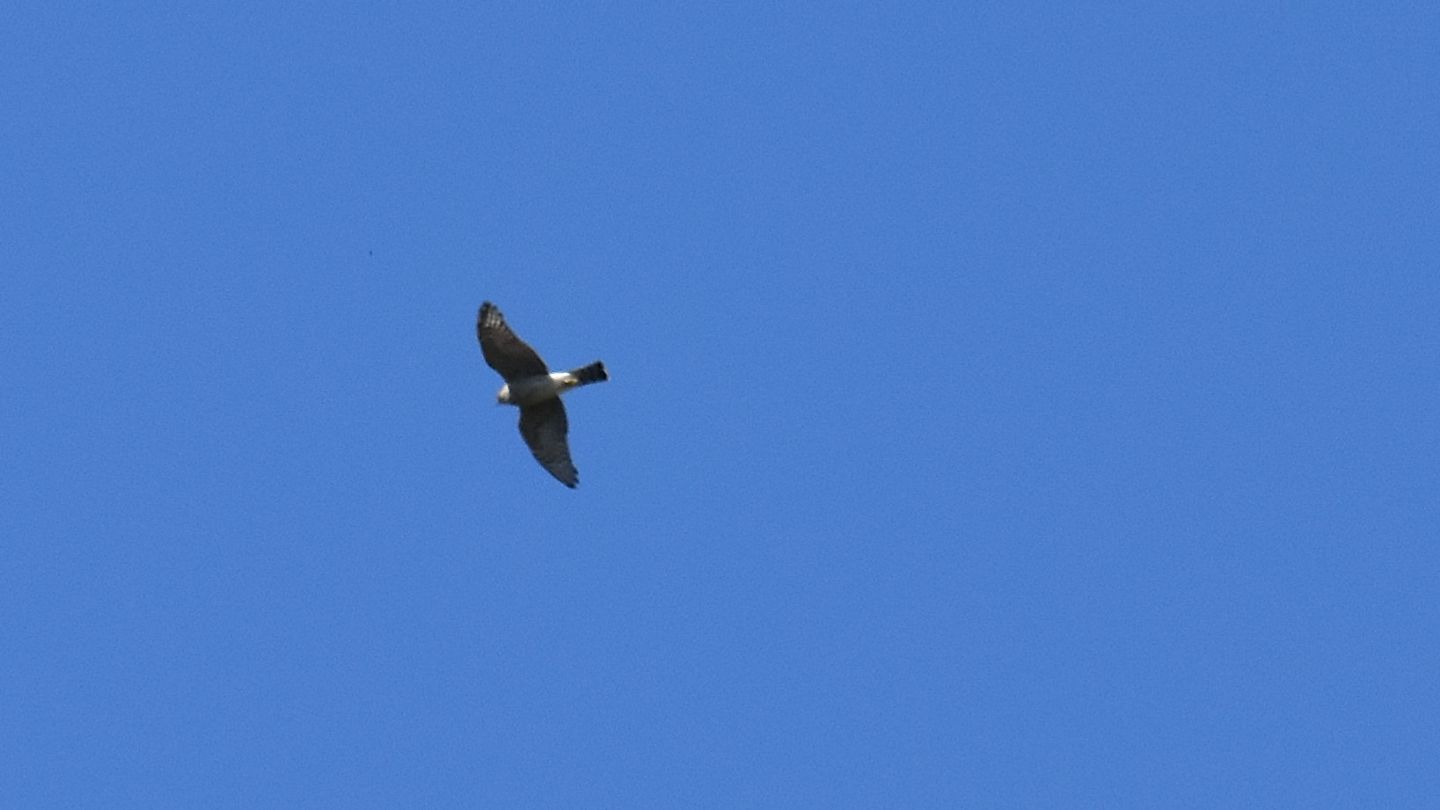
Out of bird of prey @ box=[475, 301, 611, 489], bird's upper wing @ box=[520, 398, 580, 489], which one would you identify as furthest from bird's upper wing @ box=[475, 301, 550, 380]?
bird's upper wing @ box=[520, 398, 580, 489]

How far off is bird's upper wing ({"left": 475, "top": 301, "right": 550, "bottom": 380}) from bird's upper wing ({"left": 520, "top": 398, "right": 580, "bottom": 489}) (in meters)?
0.98

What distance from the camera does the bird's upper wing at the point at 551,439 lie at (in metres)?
35.8

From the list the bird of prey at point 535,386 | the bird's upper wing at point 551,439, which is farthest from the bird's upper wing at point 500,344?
the bird's upper wing at point 551,439

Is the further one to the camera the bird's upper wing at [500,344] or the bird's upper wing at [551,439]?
the bird's upper wing at [551,439]

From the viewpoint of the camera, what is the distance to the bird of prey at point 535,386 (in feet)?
114

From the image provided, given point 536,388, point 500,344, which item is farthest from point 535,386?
point 500,344

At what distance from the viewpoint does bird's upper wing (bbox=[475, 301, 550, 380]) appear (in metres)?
34.7

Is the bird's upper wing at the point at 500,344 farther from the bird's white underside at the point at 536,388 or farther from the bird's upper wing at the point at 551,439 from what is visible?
the bird's upper wing at the point at 551,439

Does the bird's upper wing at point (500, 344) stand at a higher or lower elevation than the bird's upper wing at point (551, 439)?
higher

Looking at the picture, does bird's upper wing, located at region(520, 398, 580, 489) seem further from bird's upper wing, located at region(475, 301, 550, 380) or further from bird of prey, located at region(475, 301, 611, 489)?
bird's upper wing, located at region(475, 301, 550, 380)

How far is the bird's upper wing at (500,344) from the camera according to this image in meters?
34.7

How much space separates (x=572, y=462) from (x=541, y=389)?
1.52 m

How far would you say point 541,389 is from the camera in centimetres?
3506

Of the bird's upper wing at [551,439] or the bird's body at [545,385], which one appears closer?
the bird's body at [545,385]
